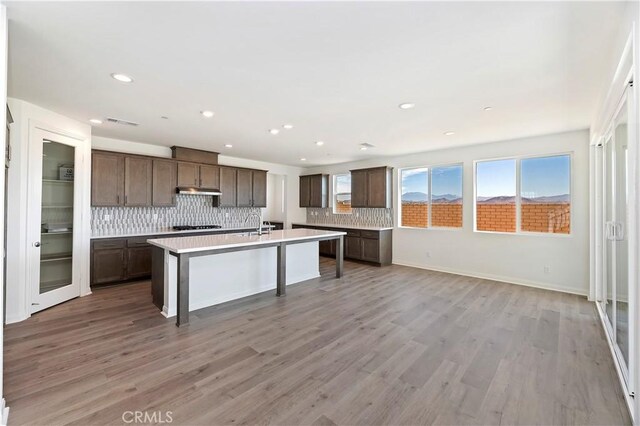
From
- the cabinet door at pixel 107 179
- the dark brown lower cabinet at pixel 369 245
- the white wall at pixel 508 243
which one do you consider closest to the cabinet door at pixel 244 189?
the cabinet door at pixel 107 179

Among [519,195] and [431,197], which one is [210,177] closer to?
[431,197]

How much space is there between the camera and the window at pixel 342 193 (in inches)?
313

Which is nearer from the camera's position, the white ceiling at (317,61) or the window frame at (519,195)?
the white ceiling at (317,61)

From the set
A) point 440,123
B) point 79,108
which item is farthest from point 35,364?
point 440,123

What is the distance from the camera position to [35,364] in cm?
241

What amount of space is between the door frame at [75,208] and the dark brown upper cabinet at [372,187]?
5381 mm

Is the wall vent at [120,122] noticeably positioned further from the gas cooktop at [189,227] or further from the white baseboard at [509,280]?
the white baseboard at [509,280]

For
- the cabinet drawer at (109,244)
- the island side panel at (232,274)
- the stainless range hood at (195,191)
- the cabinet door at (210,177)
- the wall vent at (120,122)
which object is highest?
the wall vent at (120,122)

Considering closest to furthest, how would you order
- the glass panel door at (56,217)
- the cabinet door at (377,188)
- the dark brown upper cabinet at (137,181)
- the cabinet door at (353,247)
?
the glass panel door at (56,217) → the dark brown upper cabinet at (137,181) → the cabinet door at (377,188) → the cabinet door at (353,247)

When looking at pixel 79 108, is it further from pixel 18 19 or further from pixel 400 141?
pixel 400 141

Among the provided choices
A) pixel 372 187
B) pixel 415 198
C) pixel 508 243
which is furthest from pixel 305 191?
pixel 508 243

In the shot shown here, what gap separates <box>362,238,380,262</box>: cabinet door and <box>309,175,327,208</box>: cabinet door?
200 centimetres

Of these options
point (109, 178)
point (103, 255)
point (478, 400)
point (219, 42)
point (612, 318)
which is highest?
point (219, 42)

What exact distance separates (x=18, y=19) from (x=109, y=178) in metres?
3.47
